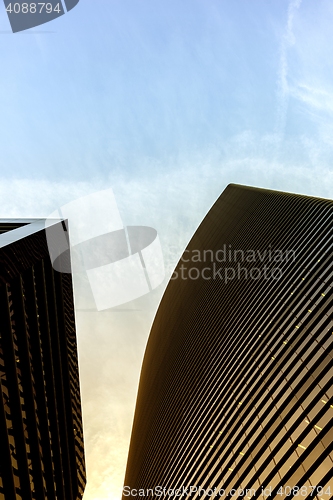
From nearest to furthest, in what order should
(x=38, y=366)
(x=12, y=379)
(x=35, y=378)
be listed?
(x=12, y=379)
(x=35, y=378)
(x=38, y=366)

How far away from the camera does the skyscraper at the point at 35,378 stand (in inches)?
869

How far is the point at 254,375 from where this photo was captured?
30.0m

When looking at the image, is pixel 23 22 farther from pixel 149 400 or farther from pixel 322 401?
pixel 149 400

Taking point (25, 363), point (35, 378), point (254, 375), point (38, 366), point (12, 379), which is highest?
point (12, 379)

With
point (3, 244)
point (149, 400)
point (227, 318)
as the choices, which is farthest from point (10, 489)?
point (149, 400)

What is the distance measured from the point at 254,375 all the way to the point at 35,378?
65.2ft

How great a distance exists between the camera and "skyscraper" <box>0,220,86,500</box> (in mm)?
22078

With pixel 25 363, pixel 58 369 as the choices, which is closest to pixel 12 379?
pixel 25 363

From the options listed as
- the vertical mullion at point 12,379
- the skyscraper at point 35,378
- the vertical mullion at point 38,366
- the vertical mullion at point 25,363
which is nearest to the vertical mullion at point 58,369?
the skyscraper at point 35,378

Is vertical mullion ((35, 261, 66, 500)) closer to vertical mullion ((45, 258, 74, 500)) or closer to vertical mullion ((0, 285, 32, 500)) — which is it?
vertical mullion ((45, 258, 74, 500))

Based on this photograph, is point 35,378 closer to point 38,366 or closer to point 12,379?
point 38,366

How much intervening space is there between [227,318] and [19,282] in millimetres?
30505

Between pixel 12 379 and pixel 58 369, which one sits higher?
pixel 12 379

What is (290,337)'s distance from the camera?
29.4 metres
